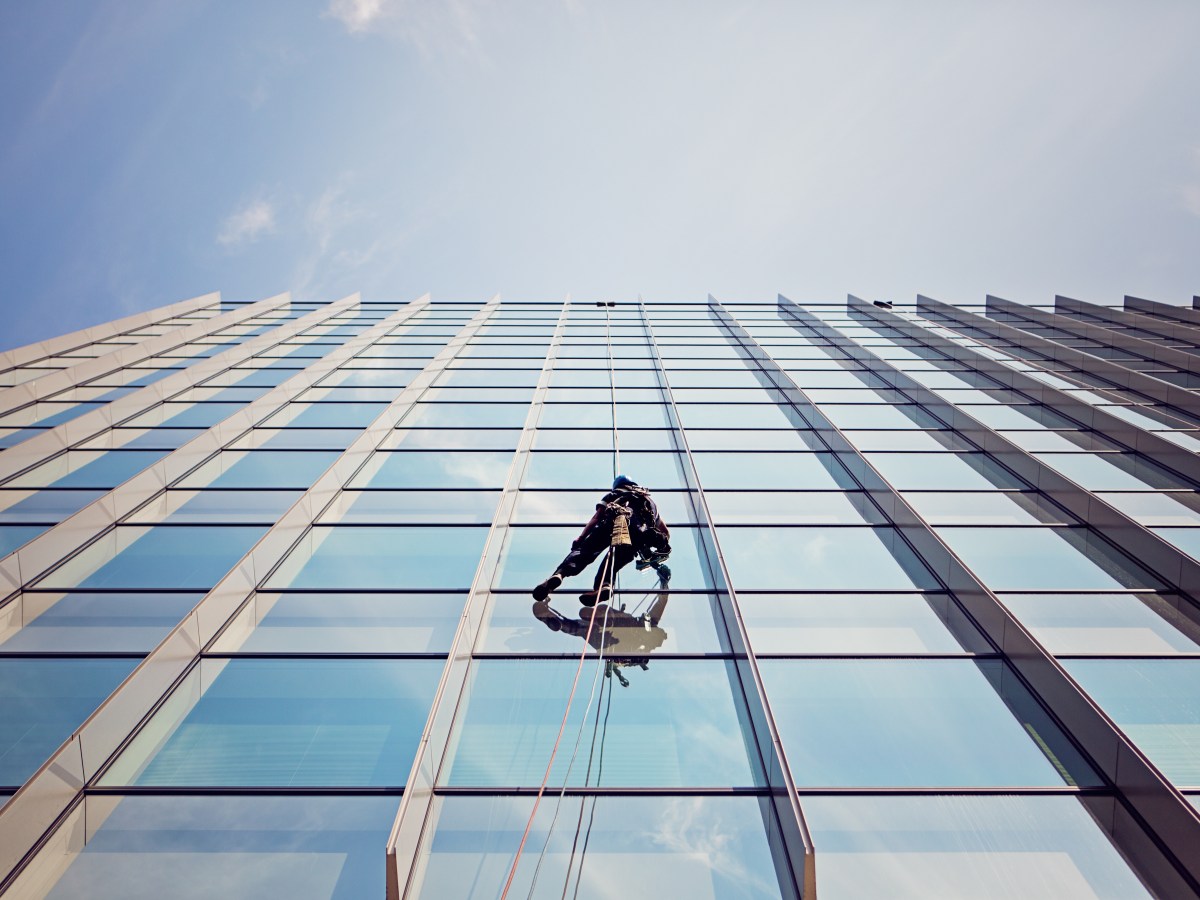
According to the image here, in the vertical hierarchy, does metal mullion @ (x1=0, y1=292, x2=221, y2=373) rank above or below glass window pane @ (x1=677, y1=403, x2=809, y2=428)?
above

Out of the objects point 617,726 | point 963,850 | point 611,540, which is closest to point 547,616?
point 611,540

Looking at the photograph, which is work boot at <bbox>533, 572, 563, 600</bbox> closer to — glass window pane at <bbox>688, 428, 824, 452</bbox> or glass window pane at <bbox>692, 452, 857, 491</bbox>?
glass window pane at <bbox>692, 452, 857, 491</bbox>

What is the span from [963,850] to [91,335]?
84.3 feet

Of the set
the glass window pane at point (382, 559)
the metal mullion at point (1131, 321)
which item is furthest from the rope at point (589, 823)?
the metal mullion at point (1131, 321)

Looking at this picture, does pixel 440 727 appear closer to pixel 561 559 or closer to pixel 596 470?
pixel 561 559

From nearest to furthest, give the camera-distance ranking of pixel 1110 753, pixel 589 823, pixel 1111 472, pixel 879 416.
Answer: pixel 589 823 → pixel 1110 753 → pixel 1111 472 → pixel 879 416

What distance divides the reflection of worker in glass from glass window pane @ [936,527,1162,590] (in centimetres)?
494

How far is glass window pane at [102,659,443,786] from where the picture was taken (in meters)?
7.15

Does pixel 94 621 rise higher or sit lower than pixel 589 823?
higher

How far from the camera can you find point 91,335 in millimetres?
22047

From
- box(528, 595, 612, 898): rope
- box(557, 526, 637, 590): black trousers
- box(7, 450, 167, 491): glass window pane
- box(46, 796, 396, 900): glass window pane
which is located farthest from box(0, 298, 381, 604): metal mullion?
box(528, 595, 612, 898): rope

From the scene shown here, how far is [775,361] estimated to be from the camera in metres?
20.9

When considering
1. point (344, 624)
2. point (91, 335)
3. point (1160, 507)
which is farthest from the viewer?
point (91, 335)

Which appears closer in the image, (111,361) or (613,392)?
(613,392)
